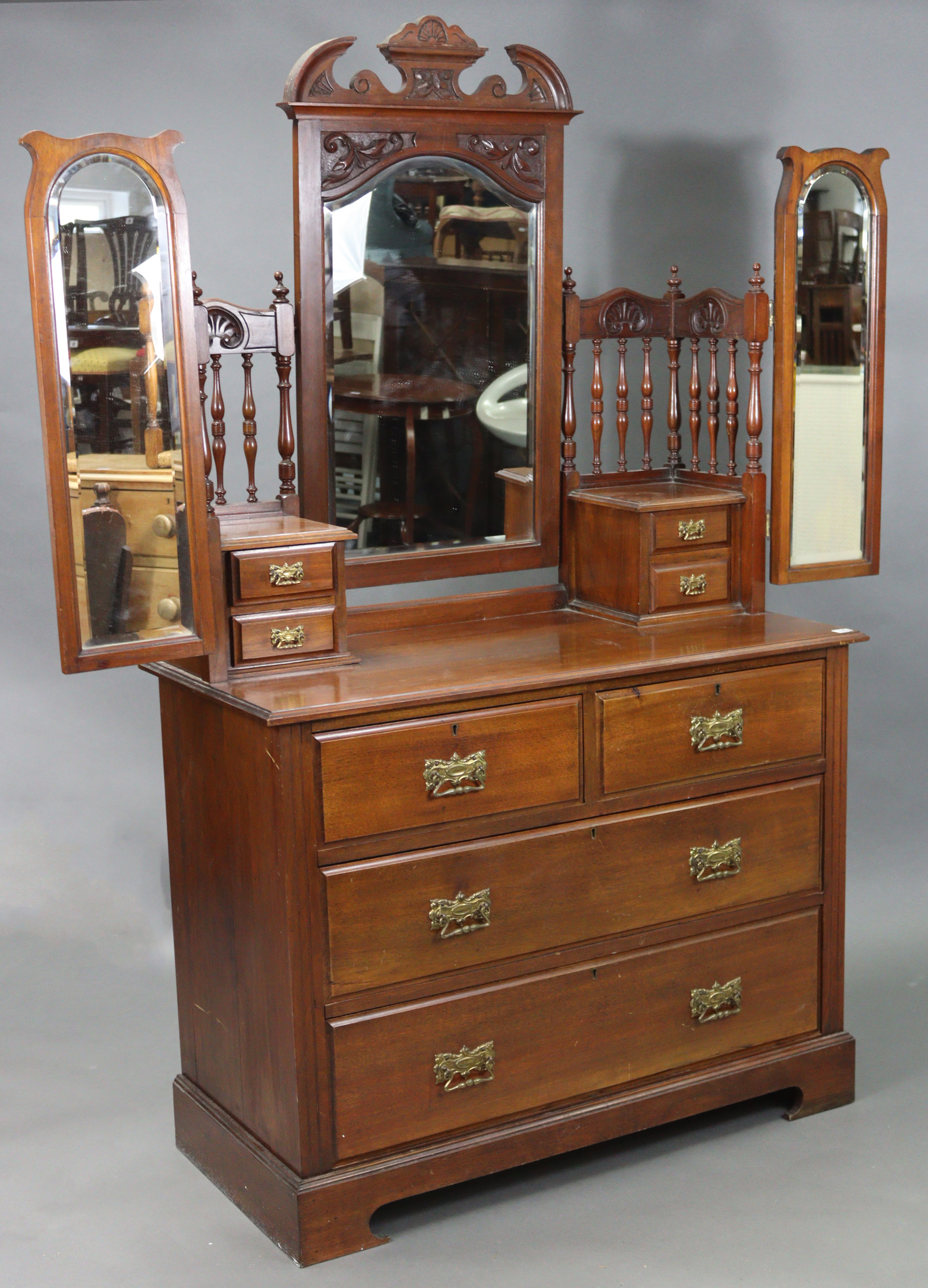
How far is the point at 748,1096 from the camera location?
3.32 metres

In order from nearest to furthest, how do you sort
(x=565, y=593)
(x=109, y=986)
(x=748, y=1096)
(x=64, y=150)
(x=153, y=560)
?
(x=64, y=150), (x=153, y=560), (x=748, y=1096), (x=565, y=593), (x=109, y=986)

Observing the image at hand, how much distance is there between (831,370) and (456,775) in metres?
1.30

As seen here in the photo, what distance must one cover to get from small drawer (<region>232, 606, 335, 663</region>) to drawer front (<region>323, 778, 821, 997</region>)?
44 centimetres

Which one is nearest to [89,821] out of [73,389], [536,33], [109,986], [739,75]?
[109,986]

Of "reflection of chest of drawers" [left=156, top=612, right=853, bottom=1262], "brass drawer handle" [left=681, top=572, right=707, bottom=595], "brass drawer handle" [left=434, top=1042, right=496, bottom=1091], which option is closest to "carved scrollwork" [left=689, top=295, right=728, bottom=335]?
"brass drawer handle" [left=681, top=572, right=707, bottom=595]

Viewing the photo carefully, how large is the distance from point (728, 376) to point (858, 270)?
1.16 feet

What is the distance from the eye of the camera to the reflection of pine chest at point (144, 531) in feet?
8.82

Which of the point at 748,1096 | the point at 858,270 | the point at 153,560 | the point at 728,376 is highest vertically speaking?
the point at 858,270

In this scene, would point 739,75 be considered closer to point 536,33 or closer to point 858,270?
point 536,33

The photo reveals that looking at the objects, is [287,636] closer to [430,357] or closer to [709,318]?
[430,357]

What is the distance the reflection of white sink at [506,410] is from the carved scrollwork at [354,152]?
0.53m

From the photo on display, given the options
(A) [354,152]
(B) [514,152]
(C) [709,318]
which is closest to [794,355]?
(C) [709,318]

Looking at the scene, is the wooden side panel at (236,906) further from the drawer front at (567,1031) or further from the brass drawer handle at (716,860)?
the brass drawer handle at (716,860)

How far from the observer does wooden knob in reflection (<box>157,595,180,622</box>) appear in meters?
2.79
